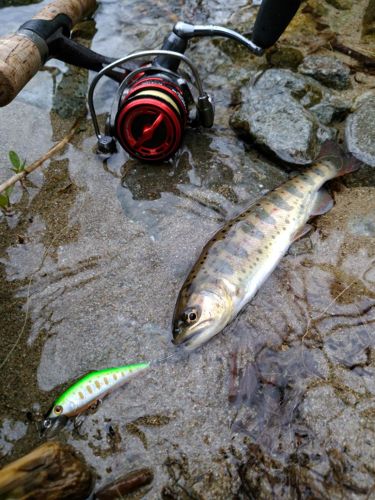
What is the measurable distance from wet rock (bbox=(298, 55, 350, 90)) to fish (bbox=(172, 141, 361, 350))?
1.07 metres

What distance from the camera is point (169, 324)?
2.90 metres

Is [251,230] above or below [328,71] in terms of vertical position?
below

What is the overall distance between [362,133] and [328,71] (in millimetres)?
1060

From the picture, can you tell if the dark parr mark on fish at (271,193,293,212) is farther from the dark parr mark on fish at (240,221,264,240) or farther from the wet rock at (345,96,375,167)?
the wet rock at (345,96,375,167)

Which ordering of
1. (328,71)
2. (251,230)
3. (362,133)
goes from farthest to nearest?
(328,71) → (362,133) → (251,230)

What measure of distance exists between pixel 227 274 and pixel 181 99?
1.47m

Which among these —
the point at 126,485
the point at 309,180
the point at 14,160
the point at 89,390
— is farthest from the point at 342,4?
the point at 126,485

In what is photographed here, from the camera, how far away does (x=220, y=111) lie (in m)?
4.31

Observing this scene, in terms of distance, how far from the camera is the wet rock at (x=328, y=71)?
14.4 ft

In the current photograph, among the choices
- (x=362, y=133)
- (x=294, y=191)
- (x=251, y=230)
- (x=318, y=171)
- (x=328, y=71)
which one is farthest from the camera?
(x=328, y=71)

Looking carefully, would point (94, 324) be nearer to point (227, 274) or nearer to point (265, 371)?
point (227, 274)

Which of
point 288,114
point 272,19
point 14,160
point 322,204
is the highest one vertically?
point 272,19

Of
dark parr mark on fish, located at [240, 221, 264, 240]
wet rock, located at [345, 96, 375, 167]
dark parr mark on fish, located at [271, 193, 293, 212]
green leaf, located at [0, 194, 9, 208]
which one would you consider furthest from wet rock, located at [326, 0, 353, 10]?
green leaf, located at [0, 194, 9, 208]

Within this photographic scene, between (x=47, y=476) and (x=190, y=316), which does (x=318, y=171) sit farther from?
(x=47, y=476)
